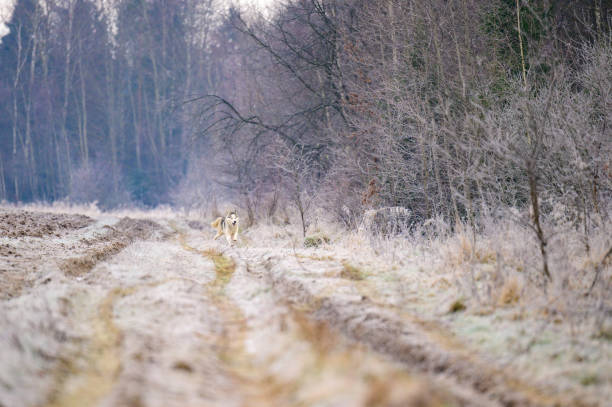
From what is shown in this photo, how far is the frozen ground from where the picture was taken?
2.90m

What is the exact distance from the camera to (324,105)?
16375mm

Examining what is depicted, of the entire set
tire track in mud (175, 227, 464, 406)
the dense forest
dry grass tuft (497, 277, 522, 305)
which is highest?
the dense forest

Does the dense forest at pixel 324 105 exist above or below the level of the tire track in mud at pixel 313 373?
above

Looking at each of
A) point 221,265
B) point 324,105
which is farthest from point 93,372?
point 324,105

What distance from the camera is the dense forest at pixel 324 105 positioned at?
902 cm

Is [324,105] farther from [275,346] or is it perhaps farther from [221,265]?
[275,346]

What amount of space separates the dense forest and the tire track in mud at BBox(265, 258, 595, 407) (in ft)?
6.82

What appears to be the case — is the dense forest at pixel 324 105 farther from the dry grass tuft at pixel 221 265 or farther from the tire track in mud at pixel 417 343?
the dry grass tuft at pixel 221 265

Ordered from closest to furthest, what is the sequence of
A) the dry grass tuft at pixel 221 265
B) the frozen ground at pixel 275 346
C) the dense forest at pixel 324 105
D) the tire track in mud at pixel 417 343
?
1. the frozen ground at pixel 275 346
2. the tire track in mud at pixel 417 343
3. the dry grass tuft at pixel 221 265
4. the dense forest at pixel 324 105

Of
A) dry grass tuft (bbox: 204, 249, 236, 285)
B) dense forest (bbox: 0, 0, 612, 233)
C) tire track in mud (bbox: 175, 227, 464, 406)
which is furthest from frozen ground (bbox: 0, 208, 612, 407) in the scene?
dense forest (bbox: 0, 0, 612, 233)

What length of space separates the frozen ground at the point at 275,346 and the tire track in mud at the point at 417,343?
0.05 feet

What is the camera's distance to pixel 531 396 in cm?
322

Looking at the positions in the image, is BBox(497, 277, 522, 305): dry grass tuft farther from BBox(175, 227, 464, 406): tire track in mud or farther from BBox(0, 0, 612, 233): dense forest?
BBox(175, 227, 464, 406): tire track in mud

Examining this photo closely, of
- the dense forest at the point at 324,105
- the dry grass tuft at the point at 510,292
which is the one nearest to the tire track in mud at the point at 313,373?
the dry grass tuft at the point at 510,292
